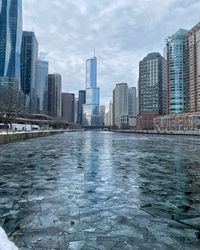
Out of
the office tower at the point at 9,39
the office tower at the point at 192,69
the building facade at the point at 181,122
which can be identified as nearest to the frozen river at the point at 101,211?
the building facade at the point at 181,122

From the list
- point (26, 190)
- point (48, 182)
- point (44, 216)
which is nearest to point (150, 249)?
point (44, 216)

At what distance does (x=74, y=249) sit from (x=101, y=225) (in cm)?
158

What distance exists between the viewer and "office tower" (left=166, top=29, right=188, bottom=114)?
Result: 184500mm

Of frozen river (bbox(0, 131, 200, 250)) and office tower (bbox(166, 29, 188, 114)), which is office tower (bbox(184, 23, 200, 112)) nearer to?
office tower (bbox(166, 29, 188, 114))

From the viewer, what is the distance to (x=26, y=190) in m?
10.8

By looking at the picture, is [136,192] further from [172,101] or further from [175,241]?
[172,101]

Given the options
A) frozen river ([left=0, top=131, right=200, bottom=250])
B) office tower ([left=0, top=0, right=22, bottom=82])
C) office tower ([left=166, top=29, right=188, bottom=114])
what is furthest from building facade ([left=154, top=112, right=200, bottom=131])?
frozen river ([left=0, top=131, right=200, bottom=250])

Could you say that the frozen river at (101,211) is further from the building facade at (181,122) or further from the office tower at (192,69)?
the office tower at (192,69)

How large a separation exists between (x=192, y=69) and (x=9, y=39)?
131 m

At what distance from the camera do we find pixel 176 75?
615ft

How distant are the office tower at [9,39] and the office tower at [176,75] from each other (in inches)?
4386

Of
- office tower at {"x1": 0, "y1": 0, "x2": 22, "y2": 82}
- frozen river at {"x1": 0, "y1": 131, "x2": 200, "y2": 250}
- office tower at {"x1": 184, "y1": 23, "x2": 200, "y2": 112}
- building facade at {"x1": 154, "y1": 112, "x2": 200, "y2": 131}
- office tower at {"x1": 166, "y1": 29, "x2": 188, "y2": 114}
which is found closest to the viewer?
frozen river at {"x1": 0, "y1": 131, "x2": 200, "y2": 250}

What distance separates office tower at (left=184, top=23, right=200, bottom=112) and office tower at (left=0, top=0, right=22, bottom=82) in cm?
12202

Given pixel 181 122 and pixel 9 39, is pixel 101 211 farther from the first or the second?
pixel 9 39
